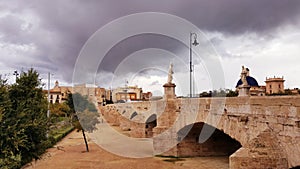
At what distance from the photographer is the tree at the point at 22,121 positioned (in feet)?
28.1

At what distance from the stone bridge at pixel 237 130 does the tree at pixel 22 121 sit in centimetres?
644

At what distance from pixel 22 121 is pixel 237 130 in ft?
23.7

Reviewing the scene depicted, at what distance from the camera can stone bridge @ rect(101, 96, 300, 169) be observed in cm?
668

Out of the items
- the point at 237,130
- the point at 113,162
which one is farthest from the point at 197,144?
the point at 237,130

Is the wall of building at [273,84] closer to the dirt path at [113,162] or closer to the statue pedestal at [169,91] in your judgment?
the dirt path at [113,162]

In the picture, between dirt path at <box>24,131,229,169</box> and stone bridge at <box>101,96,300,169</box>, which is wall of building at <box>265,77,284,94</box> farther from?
dirt path at <box>24,131,229,169</box>

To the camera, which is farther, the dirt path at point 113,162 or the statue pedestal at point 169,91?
the statue pedestal at point 169,91

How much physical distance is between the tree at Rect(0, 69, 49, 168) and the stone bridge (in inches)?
253

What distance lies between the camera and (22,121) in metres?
9.57

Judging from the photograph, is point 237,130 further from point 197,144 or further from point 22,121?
point 197,144

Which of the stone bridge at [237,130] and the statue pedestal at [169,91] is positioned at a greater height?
the statue pedestal at [169,91]

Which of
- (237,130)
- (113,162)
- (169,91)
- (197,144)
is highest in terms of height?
(169,91)

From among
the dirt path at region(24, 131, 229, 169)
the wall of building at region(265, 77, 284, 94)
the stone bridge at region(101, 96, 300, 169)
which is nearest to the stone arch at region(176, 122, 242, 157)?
the stone bridge at region(101, 96, 300, 169)

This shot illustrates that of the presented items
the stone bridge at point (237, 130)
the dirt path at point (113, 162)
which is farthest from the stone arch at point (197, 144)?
the dirt path at point (113, 162)
